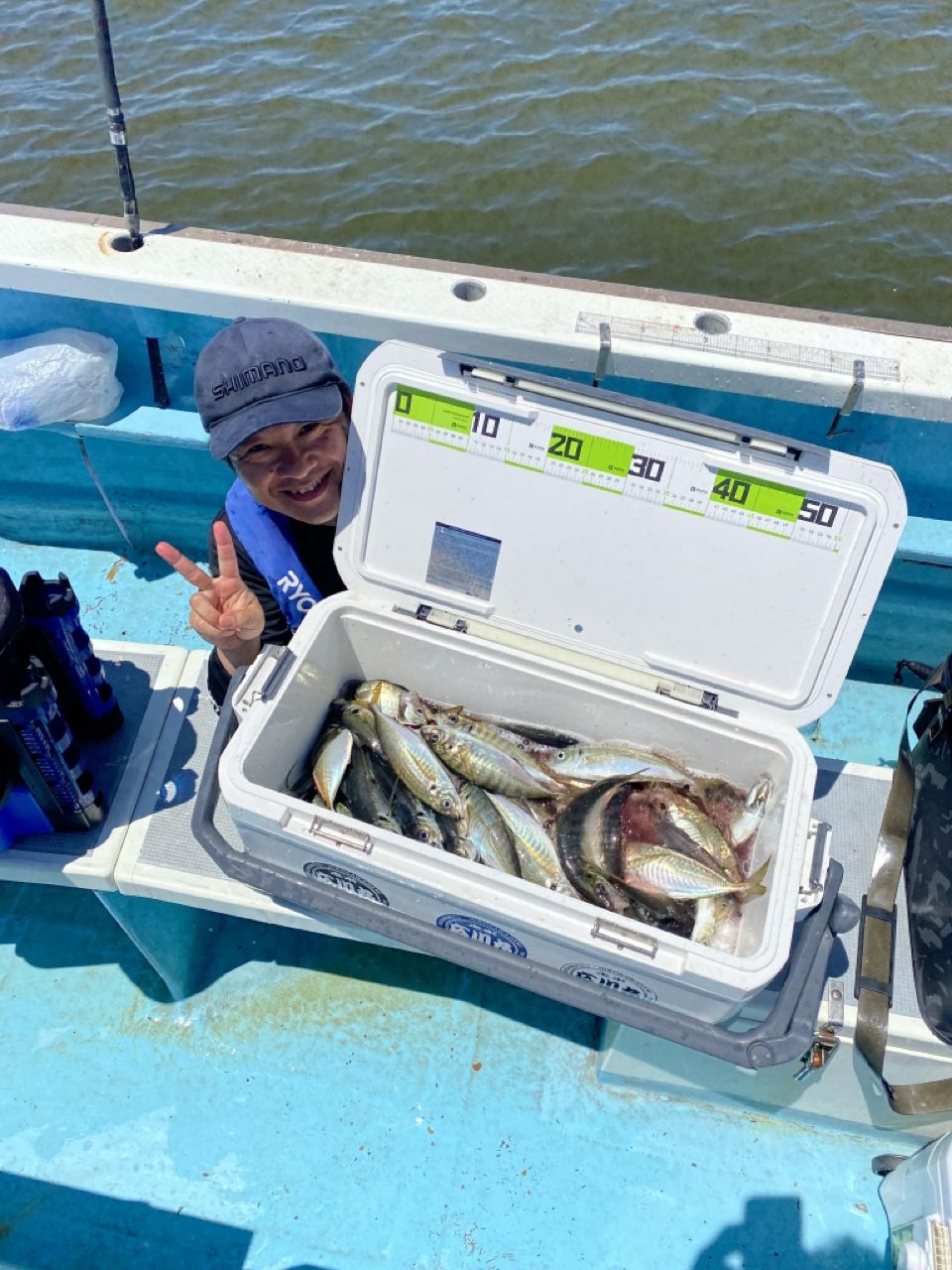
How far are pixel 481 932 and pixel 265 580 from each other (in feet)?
4.21

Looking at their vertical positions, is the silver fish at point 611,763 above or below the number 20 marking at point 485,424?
below

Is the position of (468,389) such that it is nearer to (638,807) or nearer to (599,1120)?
(638,807)

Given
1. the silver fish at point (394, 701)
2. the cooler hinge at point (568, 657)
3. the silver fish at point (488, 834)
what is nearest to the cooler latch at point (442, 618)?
the cooler hinge at point (568, 657)

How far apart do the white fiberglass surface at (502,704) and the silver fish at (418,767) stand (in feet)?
0.71

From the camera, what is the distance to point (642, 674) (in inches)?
94.2

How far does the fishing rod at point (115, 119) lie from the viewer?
296 cm

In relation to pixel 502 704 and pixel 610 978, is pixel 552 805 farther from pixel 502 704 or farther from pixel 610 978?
pixel 610 978

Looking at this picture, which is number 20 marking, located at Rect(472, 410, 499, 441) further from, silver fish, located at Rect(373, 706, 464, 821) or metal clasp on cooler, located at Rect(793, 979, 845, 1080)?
metal clasp on cooler, located at Rect(793, 979, 845, 1080)

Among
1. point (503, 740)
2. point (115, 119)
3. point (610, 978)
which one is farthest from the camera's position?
point (115, 119)

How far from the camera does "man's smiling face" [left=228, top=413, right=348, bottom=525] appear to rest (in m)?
2.24

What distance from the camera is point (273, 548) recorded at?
8.30ft

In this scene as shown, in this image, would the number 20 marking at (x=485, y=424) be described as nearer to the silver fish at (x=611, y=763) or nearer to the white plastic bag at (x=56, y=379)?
the silver fish at (x=611, y=763)

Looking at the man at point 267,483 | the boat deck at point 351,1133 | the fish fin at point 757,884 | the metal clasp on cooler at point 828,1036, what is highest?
the man at point 267,483

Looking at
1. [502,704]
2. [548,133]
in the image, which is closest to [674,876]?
[502,704]
